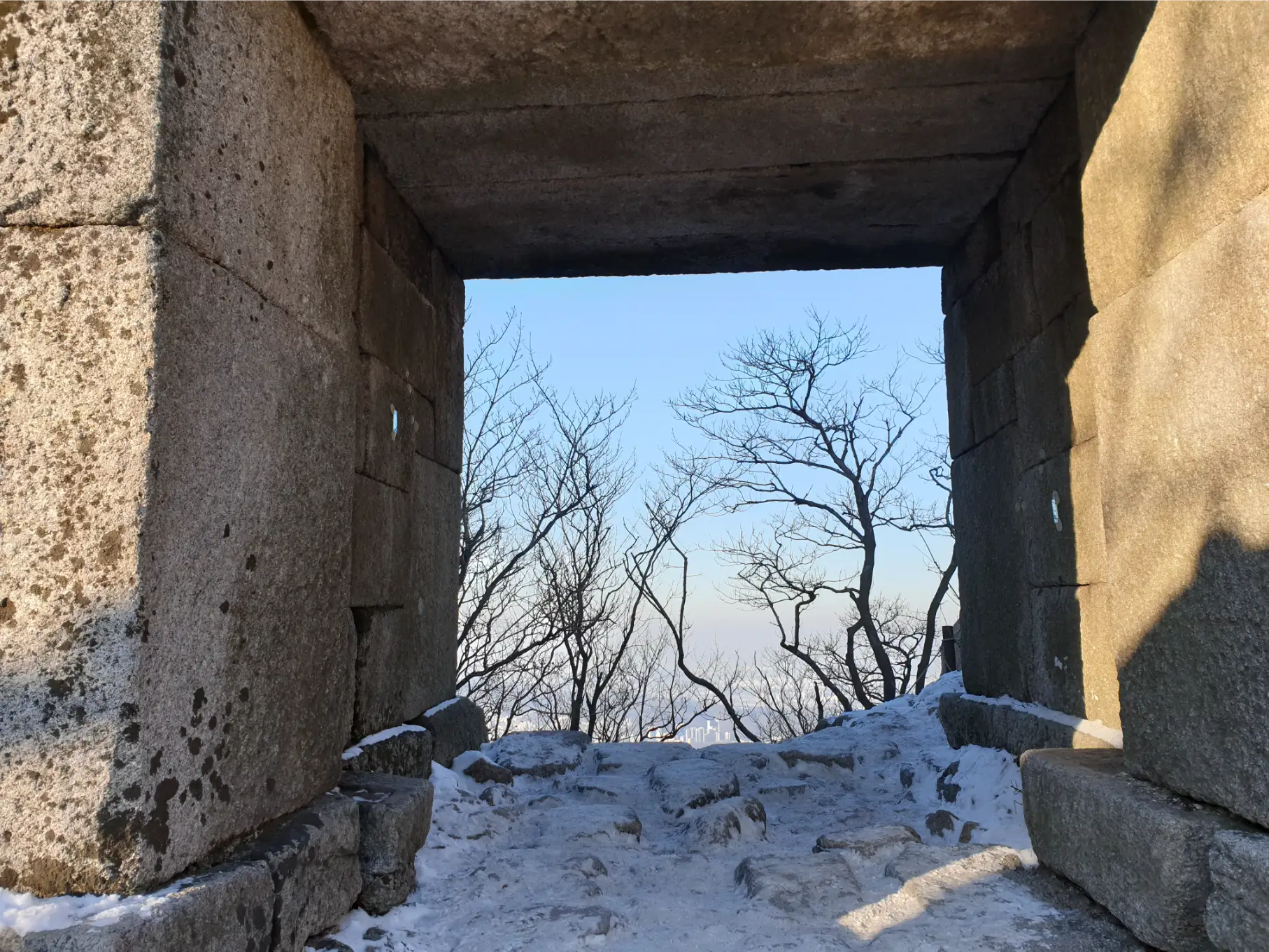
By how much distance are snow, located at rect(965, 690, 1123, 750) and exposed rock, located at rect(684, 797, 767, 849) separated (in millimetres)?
966

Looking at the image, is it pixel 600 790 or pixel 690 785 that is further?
pixel 600 790

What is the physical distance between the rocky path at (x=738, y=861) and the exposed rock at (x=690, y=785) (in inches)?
0.4

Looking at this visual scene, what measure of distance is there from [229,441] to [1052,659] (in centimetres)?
251

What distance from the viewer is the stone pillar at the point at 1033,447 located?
2.73 meters

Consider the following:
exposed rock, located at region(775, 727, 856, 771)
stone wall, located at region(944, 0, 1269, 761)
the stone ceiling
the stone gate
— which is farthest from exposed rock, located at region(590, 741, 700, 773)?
the stone ceiling

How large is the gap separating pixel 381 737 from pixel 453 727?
2.50 ft

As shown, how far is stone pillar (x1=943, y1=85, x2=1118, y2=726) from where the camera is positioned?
2.73 metres

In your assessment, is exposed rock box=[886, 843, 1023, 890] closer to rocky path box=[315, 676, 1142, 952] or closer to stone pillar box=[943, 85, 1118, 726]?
rocky path box=[315, 676, 1142, 952]

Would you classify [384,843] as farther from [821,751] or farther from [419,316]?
[821,751]

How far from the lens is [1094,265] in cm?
226

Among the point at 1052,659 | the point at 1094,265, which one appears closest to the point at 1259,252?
the point at 1094,265

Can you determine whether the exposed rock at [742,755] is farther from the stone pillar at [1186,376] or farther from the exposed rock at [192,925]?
the exposed rock at [192,925]

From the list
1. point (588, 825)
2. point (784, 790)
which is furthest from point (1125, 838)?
point (784, 790)

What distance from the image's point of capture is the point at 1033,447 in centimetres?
311
